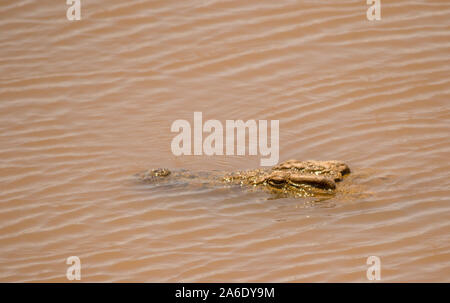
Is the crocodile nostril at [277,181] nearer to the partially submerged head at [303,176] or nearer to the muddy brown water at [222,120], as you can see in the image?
the partially submerged head at [303,176]

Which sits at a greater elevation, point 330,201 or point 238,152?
point 238,152

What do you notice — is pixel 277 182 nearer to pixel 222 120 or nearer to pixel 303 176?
pixel 303 176

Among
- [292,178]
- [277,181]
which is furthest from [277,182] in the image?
[292,178]

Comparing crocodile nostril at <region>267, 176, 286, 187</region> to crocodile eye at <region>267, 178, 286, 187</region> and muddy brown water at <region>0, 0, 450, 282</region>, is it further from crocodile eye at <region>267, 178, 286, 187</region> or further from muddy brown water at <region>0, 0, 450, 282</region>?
muddy brown water at <region>0, 0, 450, 282</region>

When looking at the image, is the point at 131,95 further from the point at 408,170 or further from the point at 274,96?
the point at 408,170

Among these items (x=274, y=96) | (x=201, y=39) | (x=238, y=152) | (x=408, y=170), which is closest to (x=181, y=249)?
(x=238, y=152)

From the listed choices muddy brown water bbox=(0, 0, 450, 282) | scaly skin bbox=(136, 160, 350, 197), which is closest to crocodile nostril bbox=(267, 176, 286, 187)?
scaly skin bbox=(136, 160, 350, 197)
